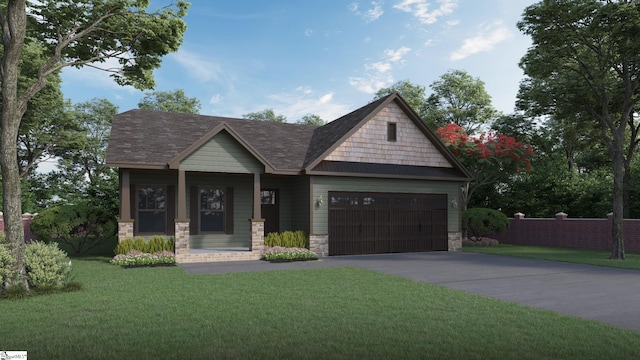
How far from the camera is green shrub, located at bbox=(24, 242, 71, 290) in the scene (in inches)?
347

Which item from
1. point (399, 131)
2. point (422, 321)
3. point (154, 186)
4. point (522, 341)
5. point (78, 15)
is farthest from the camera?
point (399, 131)

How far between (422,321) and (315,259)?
9.11 metres

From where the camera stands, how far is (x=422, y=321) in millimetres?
6520

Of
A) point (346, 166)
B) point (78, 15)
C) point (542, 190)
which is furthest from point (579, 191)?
point (78, 15)

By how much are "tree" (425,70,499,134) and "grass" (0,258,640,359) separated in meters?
31.7

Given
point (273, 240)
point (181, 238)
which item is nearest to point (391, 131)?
point (273, 240)

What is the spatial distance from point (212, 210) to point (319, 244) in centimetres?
468

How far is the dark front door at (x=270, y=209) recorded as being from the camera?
18594mm

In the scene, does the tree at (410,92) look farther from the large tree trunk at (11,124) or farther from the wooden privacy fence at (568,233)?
the large tree trunk at (11,124)

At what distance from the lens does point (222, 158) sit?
15.4m

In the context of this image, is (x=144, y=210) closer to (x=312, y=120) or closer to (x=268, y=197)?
(x=268, y=197)

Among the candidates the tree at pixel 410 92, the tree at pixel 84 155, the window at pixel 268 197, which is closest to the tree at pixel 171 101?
the tree at pixel 84 155

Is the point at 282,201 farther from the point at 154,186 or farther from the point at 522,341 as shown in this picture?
the point at 522,341

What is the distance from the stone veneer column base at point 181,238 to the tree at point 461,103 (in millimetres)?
28637
